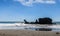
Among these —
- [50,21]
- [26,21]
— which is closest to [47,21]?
[50,21]

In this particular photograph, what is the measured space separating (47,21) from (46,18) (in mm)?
1788

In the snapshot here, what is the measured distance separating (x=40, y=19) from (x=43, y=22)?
8.45ft

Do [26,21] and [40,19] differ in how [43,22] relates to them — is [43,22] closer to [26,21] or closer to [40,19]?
[40,19]

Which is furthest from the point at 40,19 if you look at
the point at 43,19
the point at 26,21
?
the point at 26,21

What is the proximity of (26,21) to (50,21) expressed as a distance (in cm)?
1485

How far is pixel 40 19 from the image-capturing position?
258ft

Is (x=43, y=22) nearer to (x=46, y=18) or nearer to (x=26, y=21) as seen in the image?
(x=46, y=18)

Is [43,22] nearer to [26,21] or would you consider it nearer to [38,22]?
[38,22]

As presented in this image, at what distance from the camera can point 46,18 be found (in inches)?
3027

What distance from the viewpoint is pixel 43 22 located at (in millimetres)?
76750

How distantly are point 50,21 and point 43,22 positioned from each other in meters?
3.91

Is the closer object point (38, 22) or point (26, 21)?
point (38, 22)

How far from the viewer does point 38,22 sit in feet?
258

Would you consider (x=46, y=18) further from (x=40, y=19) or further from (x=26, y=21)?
(x=26, y=21)
